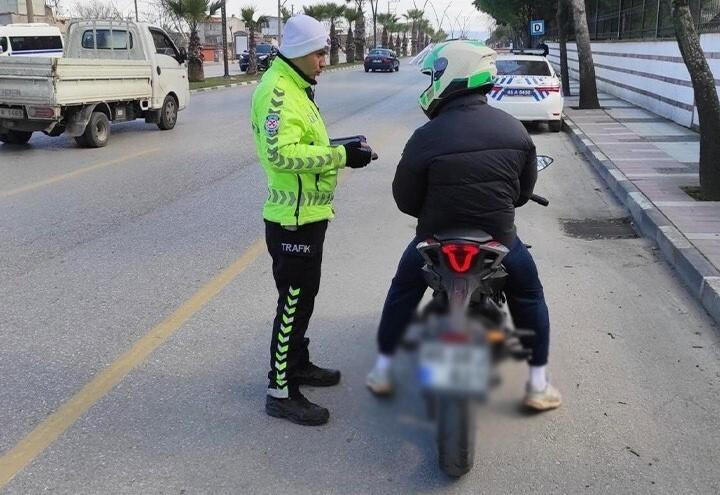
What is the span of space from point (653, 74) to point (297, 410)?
17809 millimetres

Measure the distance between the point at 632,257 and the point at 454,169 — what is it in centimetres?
431

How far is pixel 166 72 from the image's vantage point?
15.4 meters

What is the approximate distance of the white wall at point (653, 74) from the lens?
15039 mm

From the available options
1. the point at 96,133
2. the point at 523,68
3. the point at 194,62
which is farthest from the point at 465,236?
the point at 194,62

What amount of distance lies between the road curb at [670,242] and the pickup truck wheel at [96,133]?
8.24 m

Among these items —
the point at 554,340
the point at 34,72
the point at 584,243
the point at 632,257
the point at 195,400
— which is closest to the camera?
the point at 195,400

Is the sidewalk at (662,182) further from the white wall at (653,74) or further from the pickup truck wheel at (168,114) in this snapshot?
the pickup truck wheel at (168,114)

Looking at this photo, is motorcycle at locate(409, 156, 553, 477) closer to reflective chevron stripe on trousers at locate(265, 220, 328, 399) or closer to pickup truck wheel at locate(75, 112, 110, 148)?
reflective chevron stripe on trousers at locate(265, 220, 328, 399)

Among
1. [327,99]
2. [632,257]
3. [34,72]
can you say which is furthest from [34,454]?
[327,99]

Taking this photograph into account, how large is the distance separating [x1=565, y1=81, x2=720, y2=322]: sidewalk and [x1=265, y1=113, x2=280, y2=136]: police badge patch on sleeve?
3.39 metres

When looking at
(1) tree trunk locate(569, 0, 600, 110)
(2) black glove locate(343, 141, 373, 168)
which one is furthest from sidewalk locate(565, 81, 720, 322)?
(2) black glove locate(343, 141, 373, 168)

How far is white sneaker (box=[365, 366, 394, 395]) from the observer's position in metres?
1.31

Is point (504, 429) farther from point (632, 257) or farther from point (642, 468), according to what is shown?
point (632, 257)

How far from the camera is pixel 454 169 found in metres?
2.76
